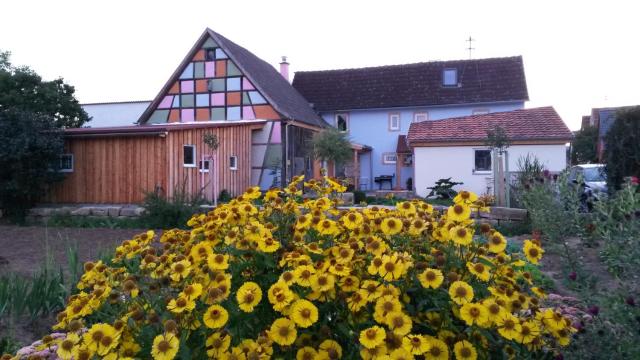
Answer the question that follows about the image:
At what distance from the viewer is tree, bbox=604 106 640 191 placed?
393 inches

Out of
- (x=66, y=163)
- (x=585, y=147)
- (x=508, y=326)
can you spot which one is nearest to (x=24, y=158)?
(x=66, y=163)

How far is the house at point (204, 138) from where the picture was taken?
46.9ft

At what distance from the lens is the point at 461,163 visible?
17.8 meters

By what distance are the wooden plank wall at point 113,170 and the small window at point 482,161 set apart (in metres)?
10.1

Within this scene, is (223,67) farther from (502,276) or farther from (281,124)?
(502,276)

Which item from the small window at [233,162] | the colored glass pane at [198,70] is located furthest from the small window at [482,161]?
the colored glass pane at [198,70]

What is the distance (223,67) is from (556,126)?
38.6ft

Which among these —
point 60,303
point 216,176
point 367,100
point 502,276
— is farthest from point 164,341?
point 367,100

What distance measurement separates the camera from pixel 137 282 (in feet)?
6.89

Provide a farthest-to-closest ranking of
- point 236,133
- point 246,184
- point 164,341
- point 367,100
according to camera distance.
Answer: point 367,100 → point 246,184 → point 236,133 → point 164,341

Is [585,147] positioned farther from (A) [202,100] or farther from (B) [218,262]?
(B) [218,262]

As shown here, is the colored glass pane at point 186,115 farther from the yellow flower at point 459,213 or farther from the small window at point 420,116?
the yellow flower at point 459,213

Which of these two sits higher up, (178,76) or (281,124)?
→ (178,76)

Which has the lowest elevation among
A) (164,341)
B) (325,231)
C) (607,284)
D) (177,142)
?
(607,284)
